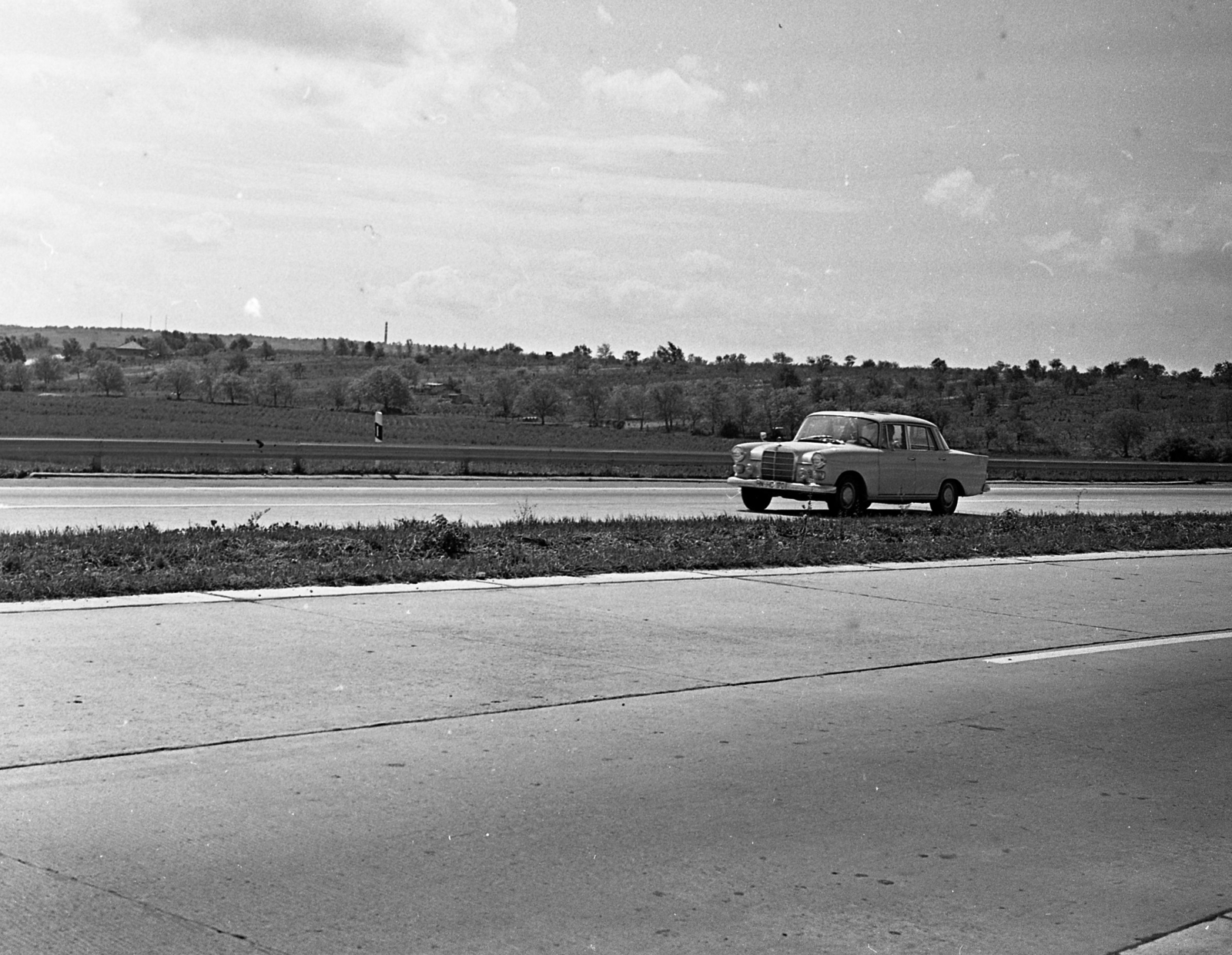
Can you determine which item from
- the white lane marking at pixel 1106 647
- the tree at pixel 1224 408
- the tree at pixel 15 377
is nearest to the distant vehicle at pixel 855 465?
the white lane marking at pixel 1106 647

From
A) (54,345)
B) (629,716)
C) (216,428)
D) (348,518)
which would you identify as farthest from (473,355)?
(629,716)

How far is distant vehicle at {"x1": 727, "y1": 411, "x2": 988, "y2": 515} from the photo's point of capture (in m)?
22.8

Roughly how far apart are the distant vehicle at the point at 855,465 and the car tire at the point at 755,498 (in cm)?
1

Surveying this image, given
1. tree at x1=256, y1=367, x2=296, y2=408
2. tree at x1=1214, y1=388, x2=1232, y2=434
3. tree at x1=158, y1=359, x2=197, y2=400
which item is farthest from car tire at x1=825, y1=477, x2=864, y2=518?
tree at x1=158, y1=359, x2=197, y2=400

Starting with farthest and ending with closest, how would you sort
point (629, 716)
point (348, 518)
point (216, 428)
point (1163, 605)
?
1. point (216, 428)
2. point (348, 518)
3. point (1163, 605)
4. point (629, 716)

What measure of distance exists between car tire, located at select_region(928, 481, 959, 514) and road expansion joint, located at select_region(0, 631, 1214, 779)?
1374cm

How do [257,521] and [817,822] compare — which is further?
[257,521]

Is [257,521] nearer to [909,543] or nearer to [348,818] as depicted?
[909,543]

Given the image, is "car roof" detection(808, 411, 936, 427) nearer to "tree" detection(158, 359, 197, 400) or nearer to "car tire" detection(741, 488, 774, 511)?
"car tire" detection(741, 488, 774, 511)

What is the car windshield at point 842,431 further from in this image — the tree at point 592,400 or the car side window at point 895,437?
the tree at point 592,400

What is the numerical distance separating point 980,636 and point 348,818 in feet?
22.0

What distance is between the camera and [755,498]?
78.0 feet

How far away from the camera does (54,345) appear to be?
541 feet

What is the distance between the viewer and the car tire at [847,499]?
2288cm
